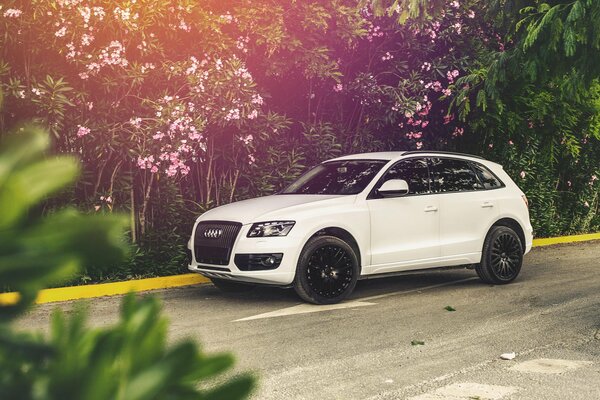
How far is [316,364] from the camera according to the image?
6.64m

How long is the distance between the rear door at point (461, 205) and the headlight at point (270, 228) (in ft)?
6.62

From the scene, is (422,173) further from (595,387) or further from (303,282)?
(595,387)

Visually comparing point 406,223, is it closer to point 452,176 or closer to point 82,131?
point 452,176

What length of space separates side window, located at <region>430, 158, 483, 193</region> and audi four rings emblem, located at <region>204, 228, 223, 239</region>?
2554mm

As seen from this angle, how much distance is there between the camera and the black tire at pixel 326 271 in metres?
9.27

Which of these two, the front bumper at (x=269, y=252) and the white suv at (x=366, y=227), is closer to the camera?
the front bumper at (x=269, y=252)

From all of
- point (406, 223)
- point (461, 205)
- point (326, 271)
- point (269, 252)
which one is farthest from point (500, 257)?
point (269, 252)

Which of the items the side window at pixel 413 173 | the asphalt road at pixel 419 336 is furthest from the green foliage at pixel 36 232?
the side window at pixel 413 173

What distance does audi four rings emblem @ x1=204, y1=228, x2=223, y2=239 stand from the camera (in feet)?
31.2

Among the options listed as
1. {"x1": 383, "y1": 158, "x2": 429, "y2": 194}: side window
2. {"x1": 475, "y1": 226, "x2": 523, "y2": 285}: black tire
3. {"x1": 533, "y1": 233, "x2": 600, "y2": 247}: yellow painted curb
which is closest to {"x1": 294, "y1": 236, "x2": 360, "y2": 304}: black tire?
{"x1": 383, "y1": 158, "x2": 429, "y2": 194}: side window

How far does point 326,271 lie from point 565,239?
8403 millimetres

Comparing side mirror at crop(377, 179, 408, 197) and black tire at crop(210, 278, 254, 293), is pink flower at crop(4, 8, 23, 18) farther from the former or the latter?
side mirror at crop(377, 179, 408, 197)

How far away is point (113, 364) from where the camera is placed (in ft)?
1.50

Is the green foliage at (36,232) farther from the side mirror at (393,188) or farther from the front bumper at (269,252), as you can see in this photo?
the side mirror at (393,188)
